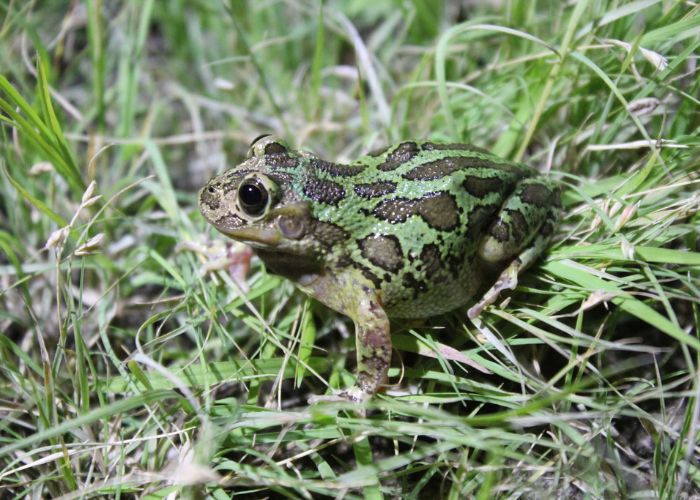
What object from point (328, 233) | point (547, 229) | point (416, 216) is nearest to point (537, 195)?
point (547, 229)

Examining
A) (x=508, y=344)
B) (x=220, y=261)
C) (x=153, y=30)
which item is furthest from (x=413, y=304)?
(x=153, y=30)

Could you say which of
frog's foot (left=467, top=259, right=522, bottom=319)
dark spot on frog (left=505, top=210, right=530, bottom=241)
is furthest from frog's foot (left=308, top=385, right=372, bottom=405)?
dark spot on frog (left=505, top=210, right=530, bottom=241)

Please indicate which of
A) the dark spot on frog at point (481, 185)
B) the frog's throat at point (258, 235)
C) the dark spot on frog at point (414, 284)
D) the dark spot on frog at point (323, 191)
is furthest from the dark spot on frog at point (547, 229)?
the frog's throat at point (258, 235)

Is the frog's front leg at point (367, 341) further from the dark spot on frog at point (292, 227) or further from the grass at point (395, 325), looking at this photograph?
the dark spot on frog at point (292, 227)

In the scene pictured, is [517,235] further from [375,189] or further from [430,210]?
[375,189]

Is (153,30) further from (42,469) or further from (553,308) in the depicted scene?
(553,308)

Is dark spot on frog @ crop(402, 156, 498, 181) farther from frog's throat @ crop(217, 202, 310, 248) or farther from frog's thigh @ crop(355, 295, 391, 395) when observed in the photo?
frog's thigh @ crop(355, 295, 391, 395)
